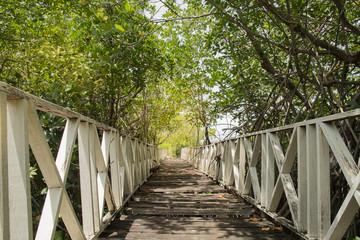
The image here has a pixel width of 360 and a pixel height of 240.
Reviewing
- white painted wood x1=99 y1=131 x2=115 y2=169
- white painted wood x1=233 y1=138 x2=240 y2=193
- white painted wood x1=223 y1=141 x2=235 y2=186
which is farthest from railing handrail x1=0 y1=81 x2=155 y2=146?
white painted wood x1=223 y1=141 x2=235 y2=186

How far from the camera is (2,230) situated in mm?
1101

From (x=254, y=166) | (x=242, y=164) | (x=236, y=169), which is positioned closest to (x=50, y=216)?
(x=254, y=166)

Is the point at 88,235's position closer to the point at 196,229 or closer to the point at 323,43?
the point at 196,229

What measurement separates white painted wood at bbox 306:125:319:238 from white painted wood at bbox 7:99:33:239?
187 centimetres

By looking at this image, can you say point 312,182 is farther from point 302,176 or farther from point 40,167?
point 40,167

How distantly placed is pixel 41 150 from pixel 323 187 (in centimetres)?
181

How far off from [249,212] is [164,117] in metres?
9.36

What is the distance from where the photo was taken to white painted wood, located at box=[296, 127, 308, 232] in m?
2.35

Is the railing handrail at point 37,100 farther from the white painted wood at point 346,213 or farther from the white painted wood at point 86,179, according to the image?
the white painted wood at point 346,213

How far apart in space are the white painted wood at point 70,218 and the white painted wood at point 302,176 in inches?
66.5

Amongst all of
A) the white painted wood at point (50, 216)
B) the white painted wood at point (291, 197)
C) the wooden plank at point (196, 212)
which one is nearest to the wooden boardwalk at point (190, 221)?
the wooden plank at point (196, 212)

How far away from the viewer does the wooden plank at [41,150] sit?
1.49 meters

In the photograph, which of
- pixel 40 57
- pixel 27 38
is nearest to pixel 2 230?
pixel 40 57

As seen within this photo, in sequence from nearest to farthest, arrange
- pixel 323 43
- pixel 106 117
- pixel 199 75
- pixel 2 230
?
pixel 2 230 < pixel 323 43 < pixel 106 117 < pixel 199 75
